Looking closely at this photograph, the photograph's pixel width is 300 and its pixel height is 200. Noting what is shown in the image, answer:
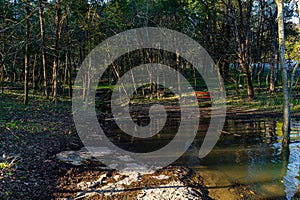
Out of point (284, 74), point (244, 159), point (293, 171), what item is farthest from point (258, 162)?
point (284, 74)

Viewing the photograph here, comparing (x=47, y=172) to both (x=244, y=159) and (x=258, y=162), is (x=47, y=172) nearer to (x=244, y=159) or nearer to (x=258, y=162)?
(x=244, y=159)

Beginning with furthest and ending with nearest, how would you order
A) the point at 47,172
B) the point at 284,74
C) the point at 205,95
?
the point at 205,95 → the point at 284,74 → the point at 47,172

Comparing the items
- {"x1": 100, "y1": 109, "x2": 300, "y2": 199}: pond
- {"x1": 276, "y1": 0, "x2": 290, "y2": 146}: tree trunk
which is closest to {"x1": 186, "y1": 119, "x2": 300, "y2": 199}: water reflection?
{"x1": 100, "y1": 109, "x2": 300, "y2": 199}: pond

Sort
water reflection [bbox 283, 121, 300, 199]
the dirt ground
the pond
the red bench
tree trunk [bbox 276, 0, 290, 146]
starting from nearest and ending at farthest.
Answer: the dirt ground → water reflection [bbox 283, 121, 300, 199] → the pond → tree trunk [bbox 276, 0, 290, 146] → the red bench

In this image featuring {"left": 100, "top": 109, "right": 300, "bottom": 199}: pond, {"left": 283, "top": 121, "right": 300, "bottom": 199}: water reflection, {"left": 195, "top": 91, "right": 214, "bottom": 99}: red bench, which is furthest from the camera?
{"left": 195, "top": 91, "right": 214, "bottom": 99}: red bench

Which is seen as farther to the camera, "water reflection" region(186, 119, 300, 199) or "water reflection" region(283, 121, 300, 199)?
"water reflection" region(186, 119, 300, 199)

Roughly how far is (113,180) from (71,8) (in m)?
15.1

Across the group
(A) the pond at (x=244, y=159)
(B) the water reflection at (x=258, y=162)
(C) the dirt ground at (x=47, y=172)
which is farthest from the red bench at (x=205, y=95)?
(C) the dirt ground at (x=47, y=172)

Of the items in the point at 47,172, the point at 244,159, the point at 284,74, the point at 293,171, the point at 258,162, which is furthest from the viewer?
the point at 284,74

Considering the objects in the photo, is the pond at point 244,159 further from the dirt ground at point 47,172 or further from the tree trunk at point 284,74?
the tree trunk at point 284,74

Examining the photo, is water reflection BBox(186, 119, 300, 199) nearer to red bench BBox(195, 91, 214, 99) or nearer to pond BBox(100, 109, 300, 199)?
pond BBox(100, 109, 300, 199)

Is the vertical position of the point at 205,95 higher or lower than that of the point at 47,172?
Result: higher

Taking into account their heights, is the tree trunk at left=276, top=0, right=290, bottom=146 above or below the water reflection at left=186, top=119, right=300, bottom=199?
above

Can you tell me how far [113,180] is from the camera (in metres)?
8.16
